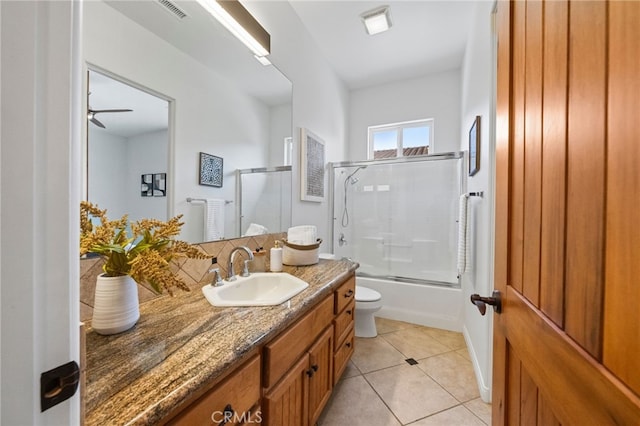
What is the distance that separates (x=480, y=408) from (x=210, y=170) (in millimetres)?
2166

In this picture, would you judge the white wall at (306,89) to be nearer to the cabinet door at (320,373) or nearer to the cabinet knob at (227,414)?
→ the cabinet door at (320,373)

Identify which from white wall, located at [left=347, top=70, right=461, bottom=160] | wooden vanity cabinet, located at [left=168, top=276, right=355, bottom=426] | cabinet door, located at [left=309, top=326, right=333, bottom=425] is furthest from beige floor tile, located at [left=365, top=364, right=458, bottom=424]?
white wall, located at [left=347, top=70, right=461, bottom=160]

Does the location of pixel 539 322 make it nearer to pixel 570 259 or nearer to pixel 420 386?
pixel 570 259

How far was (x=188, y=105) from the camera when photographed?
52.6 inches

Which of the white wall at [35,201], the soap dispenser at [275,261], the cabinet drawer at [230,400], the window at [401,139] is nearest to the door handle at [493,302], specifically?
the cabinet drawer at [230,400]

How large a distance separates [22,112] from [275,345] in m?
0.87

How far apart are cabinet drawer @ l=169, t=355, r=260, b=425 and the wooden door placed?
758mm

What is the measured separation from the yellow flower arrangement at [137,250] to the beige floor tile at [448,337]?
240cm

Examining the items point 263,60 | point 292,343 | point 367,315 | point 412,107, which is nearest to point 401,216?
point 367,315

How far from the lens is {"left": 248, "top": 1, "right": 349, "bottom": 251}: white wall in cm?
202

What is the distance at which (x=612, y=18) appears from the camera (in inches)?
15.2

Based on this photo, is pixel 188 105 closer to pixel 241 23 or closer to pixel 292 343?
pixel 241 23

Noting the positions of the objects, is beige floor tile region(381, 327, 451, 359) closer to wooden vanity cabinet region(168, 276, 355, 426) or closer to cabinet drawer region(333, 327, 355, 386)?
cabinet drawer region(333, 327, 355, 386)

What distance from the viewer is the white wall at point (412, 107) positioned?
10.6 ft
